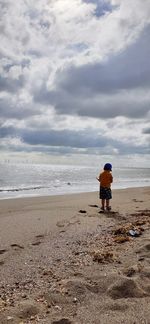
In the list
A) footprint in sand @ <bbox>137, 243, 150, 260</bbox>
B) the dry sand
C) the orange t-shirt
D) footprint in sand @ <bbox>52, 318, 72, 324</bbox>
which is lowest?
footprint in sand @ <bbox>52, 318, 72, 324</bbox>

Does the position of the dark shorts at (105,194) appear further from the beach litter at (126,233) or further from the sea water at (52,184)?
the sea water at (52,184)

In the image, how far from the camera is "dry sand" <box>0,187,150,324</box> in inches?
164

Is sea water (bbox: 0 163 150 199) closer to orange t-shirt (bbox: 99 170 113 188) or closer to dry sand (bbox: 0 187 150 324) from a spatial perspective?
orange t-shirt (bbox: 99 170 113 188)

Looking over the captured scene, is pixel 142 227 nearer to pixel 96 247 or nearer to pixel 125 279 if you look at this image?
pixel 96 247

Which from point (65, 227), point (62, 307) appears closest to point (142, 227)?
point (65, 227)

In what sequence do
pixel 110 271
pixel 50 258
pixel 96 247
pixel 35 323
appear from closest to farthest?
pixel 35 323 → pixel 110 271 → pixel 50 258 → pixel 96 247

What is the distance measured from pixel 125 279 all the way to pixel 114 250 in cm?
190

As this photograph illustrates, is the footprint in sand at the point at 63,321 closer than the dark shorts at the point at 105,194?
Yes

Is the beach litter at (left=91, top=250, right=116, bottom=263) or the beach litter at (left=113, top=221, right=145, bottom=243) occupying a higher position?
the beach litter at (left=113, top=221, right=145, bottom=243)

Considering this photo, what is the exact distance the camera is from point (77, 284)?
5027 mm

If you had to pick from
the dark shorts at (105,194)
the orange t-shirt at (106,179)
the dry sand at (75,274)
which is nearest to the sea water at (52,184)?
the orange t-shirt at (106,179)

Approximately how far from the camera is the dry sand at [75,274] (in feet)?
13.7

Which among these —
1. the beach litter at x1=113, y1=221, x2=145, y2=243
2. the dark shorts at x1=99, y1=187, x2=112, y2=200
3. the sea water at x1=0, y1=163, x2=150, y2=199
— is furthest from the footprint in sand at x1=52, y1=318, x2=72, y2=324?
the sea water at x1=0, y1=163, x2=150, y2=199

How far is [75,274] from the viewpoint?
5.56 m
